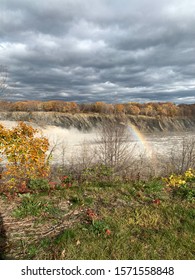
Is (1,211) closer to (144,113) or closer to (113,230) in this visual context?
(113,230)

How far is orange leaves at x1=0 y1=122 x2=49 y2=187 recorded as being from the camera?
21.0ft

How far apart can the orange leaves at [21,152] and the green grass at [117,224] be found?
3.79 feet

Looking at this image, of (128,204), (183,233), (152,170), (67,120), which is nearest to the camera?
(183,233)

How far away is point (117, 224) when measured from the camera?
4352 mm

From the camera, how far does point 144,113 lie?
380ft

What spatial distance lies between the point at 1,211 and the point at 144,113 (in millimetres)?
115369

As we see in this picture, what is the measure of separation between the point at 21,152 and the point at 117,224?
3.65 meters

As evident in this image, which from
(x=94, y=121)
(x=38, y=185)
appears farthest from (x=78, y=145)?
(x=94, y=121)

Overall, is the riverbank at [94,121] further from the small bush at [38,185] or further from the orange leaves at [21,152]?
the small bush at [38,185]

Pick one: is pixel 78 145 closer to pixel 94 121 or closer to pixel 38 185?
pixel 38 185

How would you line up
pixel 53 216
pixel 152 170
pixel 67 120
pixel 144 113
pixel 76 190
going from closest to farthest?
pixel 53 216, pixel 76 190, pixel 152 170, pixel 67 120, pixel 144 113

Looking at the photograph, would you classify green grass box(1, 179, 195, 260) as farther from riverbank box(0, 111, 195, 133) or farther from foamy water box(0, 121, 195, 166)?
riverbank box(0, 111, 195, 133)

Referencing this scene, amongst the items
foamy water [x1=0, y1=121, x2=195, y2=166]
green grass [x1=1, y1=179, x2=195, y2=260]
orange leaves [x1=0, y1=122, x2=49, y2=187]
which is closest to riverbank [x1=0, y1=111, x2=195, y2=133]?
foamy water [x1=0, y1=121, x2=195, y2=166]

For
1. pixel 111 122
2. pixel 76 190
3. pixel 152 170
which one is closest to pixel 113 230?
pixel 76 190
